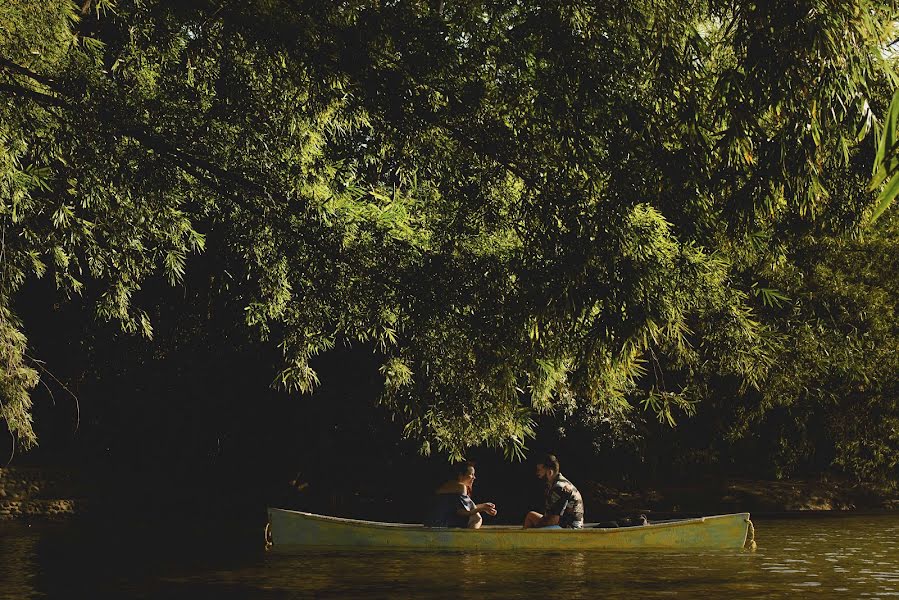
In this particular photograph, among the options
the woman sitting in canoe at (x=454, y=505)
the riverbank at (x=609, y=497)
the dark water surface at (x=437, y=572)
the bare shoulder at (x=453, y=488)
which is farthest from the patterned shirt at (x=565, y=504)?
the riverbank at (x=609, y=497)

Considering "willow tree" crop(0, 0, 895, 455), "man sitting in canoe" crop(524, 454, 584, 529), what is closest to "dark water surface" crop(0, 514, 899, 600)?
"man sitting in canoe" crop(524, 454, 584, 529)

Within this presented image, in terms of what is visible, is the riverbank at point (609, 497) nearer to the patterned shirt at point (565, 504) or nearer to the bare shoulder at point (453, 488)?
the bare shoulder at point (453, 488)

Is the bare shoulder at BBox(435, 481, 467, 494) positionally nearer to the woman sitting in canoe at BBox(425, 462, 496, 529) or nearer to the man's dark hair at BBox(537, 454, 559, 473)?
the woman sitting in canoe at BBox(425, 462, 496, 529)

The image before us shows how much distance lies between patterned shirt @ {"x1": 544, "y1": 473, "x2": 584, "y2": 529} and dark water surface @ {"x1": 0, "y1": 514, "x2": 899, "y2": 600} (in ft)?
2.13

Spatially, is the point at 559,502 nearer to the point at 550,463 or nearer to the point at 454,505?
the point at 550,463

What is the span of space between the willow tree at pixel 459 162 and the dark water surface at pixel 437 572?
7.13 feet

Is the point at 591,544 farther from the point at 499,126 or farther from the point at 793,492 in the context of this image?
the point at 793,492

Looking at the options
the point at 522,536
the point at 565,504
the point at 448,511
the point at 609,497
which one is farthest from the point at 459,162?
the point at 609,497

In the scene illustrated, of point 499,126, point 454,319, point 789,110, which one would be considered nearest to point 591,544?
point 454,319

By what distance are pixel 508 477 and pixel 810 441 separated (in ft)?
20.9

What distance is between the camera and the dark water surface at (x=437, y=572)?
473 inches

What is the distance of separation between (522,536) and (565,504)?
0.89 meters

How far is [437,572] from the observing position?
536 inches

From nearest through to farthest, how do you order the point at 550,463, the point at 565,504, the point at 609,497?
the point at 550,463, the point at 565,504, the point at 609,497
